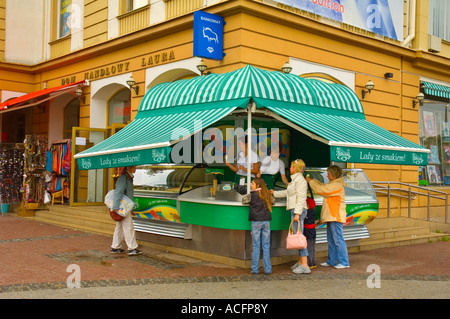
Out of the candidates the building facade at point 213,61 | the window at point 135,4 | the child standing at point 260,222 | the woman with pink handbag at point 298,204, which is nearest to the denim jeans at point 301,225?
the woman with pink handbag at point 298,204

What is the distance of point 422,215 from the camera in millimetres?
15125

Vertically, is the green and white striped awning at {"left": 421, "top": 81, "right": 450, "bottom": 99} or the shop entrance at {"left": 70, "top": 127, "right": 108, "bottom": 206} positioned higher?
the green and white striped awning at {"left": 421, "top": 81, "right": 450, "bottom": 99}

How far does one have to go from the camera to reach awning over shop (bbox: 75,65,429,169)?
26.7ft

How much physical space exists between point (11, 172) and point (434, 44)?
46.0 feet

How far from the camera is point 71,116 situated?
57.3ft

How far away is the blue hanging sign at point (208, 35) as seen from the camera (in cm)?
1048

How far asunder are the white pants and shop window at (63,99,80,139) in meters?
8.62

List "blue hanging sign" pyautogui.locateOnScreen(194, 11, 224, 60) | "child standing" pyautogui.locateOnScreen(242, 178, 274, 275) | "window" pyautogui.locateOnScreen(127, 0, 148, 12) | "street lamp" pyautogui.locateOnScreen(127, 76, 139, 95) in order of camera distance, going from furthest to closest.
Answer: "window" pyautogui.locateOnScreen(127, 0, 148, 12) < "street lamp" pyautogui.locateOnScreen(127, 76, 139, 95) < "blue hanging sign" pyautogui.locateOnScreen(194, 11, 224, 60) < "child standing" pyautogui.locateOnScreen(242, 178, 274, 275)

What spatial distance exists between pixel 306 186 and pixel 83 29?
414 inches

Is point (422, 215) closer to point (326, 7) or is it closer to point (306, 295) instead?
point (326, 7)

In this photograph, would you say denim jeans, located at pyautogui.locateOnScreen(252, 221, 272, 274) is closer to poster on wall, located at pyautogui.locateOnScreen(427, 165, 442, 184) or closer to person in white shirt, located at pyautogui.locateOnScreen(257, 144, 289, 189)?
person in white shirt, located at pyautogui.locateOnScreen(257, 144, 289, 189)

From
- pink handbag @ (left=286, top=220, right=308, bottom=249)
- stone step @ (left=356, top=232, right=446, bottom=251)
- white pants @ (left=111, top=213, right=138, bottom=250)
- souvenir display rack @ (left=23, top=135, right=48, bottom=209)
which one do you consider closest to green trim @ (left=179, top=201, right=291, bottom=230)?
pink handbag @ (left=286, top=220, right=308, bottom=249)

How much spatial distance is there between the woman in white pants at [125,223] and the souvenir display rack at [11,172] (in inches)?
322
